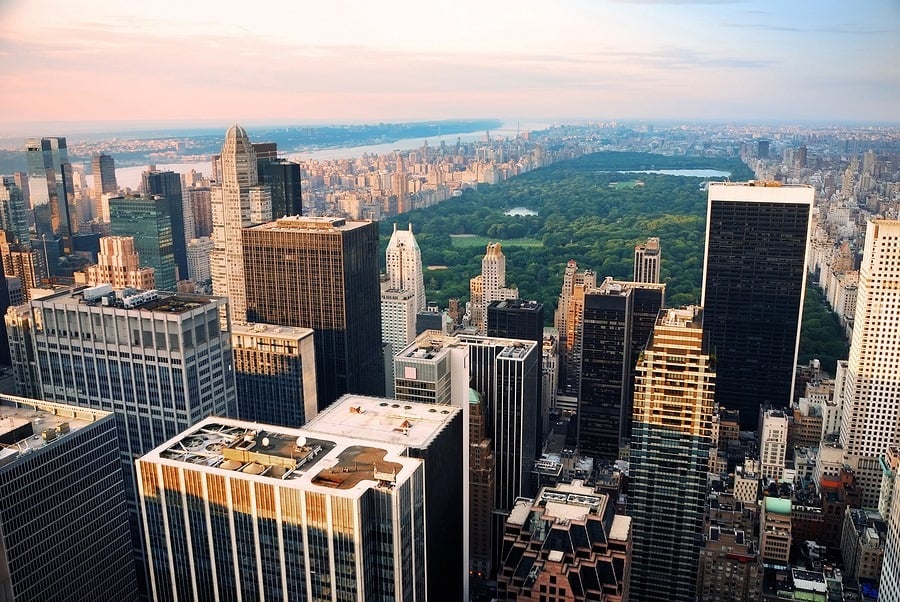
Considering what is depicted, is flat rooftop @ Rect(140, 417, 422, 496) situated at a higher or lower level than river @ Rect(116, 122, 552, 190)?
lower

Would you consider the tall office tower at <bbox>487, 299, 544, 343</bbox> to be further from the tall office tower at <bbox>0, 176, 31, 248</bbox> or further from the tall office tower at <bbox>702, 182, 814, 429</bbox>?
the tall office tower at <bbox>0, 176, 31, 248</bbox>

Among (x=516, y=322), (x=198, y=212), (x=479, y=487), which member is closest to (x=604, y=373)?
(x=516, y=322)

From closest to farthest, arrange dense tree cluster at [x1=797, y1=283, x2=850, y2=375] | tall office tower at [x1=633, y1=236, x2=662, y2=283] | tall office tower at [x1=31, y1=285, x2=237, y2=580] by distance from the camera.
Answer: tall office tower at [x1=31, y1=285, x2=237, y2=580], dense tree cluster at [x1=797, y1=283, x2=850, y2=375], tall office tower at [x1=633, y1=236, x2=662, y2=283]

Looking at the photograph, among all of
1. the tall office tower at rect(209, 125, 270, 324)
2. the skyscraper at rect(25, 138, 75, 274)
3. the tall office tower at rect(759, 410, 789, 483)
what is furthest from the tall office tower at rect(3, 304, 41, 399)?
the tall office tower at rect(759, 410, 789, 483)

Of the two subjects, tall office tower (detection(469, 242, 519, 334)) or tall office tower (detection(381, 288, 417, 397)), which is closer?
tall office tower (detection(381, 288, 417, 397))

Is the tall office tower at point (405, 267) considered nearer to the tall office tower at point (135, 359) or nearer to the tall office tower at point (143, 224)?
the tall office tower at point (143, 224)

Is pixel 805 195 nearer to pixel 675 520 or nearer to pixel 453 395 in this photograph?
pixel 675 520

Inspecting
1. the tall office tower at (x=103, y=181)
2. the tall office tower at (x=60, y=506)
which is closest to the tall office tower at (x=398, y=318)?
the tall office tower at (x=103, y=181)
